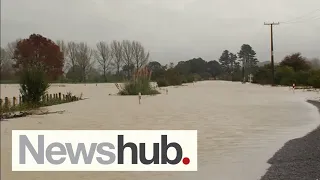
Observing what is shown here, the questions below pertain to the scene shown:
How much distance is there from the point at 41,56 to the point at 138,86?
11502 millimetres

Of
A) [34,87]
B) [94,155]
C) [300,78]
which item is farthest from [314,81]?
[94,155]

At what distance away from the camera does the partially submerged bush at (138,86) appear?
814 inches

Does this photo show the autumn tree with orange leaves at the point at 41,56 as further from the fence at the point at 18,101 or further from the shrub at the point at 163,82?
the shrub at the point at 163,82

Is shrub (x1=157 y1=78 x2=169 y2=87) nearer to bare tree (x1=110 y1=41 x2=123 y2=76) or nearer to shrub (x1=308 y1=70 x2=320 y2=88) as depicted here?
shrub (x1=308 y1=70 x2=320 y2=88)

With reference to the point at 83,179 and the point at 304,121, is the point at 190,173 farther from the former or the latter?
the point at 304,121

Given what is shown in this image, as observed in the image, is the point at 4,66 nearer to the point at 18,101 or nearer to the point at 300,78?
the point at 18,101

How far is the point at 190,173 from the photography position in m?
4.36

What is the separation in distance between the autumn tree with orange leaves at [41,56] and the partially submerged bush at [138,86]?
26.6 ft

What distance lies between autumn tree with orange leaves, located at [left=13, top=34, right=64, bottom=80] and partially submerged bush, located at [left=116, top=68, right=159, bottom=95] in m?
8.12

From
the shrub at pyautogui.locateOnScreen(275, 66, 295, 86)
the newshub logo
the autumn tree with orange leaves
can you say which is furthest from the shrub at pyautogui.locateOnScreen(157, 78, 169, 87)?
the newshub logo

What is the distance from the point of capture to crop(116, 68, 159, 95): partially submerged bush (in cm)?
2069

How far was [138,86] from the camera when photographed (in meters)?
20.9

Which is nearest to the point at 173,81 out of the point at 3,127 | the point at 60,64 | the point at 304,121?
the point at 60,64

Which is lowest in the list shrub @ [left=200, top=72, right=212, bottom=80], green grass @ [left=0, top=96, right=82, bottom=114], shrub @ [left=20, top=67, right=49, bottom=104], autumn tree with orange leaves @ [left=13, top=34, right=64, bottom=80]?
green grass @ [left=0, top=96, right=82, bottom=114]
